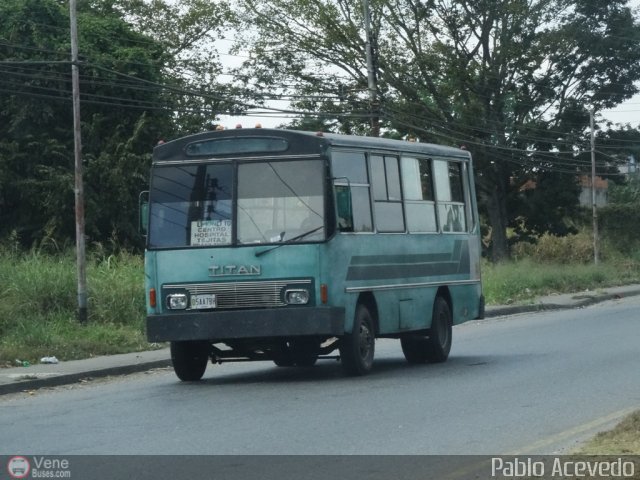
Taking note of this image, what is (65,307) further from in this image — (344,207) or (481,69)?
(481,69)

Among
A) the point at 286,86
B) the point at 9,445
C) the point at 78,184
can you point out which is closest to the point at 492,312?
the point at 78,184

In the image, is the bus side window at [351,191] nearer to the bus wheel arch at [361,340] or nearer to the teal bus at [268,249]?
the teal bus at [268,249]

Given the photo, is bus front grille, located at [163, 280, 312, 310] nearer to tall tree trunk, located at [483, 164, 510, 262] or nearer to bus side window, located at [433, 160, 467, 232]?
bus side window, located at [433, 160, 467, 232]

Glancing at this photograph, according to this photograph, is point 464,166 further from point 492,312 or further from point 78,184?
point 492,312

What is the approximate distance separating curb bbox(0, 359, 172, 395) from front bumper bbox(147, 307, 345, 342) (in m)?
1.99

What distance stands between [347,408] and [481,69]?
138 ft

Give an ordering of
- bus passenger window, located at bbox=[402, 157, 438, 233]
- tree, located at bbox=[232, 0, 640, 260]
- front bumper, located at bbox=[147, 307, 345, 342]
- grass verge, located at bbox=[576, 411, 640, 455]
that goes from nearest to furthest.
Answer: grass verge, located at bbox=[576, 411, 640, 455] → front bumper, located at bbox=[147, 307, 345, 342] → bus passenger window, located at bbox=[402, 157, 438, 233] → tree, located at bbox=[232, 0, 640, 260]

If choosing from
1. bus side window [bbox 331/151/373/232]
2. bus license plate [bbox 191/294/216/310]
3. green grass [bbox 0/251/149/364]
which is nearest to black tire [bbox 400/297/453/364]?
bus side window [bbox 331/151/373/232]

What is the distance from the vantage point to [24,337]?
19.6 meters

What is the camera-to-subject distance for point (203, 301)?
15.1 m

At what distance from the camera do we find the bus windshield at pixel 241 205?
15039mm

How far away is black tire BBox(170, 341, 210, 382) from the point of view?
15805mm

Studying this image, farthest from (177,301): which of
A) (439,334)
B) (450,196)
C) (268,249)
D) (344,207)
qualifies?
(450,196)

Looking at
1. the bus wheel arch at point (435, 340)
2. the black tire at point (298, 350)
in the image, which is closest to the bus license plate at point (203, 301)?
the black tire at point (298, 350)
